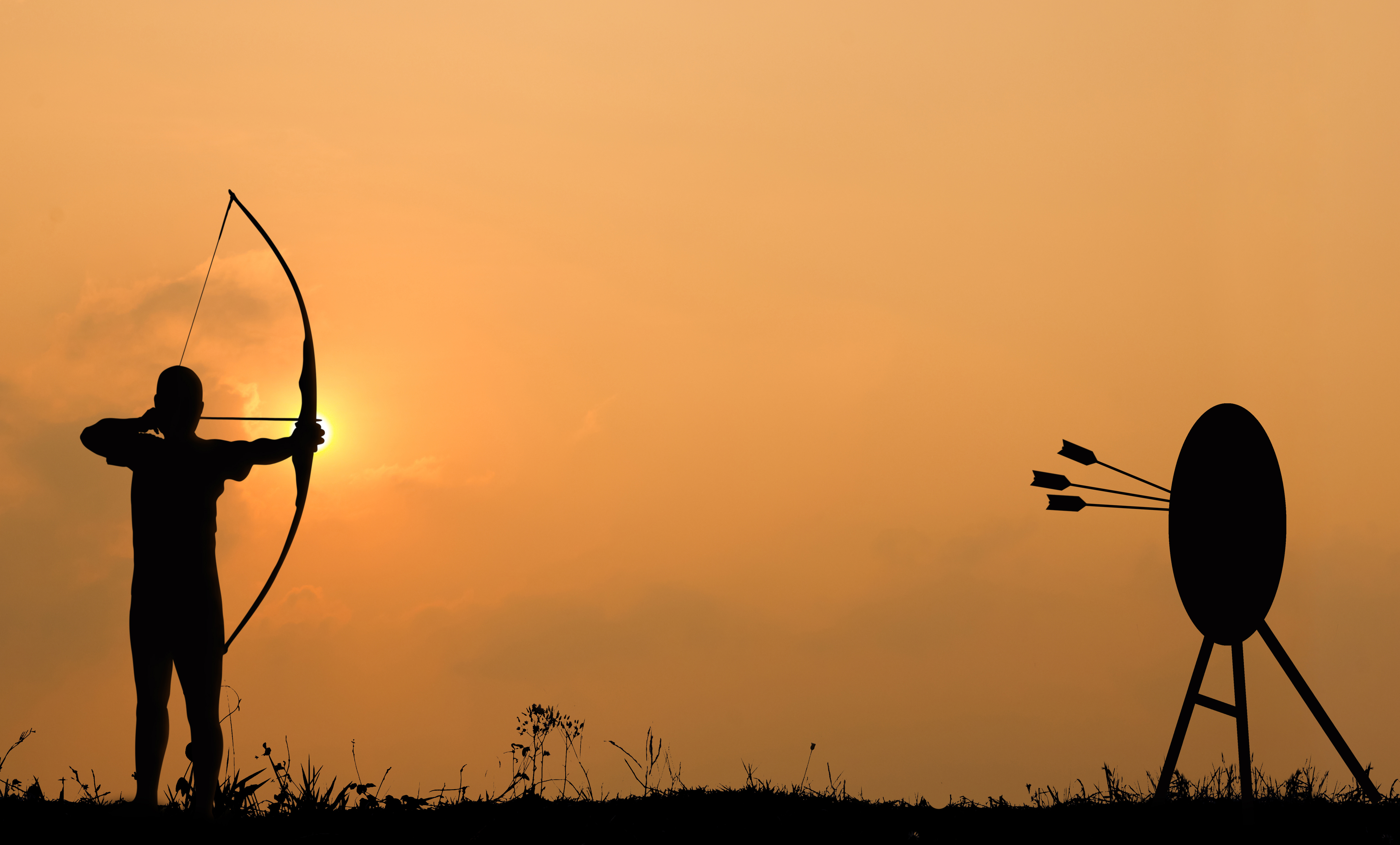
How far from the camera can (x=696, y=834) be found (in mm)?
6961

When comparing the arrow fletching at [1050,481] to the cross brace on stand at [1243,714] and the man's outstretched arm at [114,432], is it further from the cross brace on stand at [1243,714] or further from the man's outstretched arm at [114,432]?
the man's outstretched arm at [114,432]

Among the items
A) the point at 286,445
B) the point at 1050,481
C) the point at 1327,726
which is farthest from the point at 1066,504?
the point at 286,445

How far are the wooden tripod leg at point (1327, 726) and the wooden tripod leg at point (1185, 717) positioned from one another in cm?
45

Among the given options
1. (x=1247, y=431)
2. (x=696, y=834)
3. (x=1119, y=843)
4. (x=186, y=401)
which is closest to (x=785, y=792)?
(x=696, y=834)

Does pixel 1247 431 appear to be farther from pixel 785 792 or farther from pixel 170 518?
pixel 170 518

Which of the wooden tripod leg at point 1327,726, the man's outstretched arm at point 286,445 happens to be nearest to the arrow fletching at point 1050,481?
the wooden tripod leg at point 1327,726

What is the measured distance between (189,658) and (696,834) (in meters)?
2.83

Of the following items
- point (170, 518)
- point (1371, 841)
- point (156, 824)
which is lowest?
point (1371, 841)

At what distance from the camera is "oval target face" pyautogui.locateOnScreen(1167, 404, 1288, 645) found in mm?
7621

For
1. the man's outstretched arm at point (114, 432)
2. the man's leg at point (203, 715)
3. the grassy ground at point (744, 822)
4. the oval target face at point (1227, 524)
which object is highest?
the man's outstretched arm at point (114, 432)

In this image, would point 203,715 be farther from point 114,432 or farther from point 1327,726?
point 1327,726

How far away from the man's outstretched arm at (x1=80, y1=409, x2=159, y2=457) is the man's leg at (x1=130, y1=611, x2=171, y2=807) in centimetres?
90

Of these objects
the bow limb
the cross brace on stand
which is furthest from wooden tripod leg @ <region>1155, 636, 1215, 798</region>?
the bow limb

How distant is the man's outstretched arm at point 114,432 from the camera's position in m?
6.84
